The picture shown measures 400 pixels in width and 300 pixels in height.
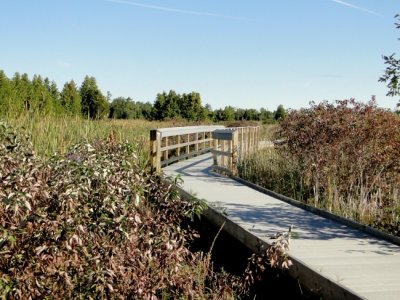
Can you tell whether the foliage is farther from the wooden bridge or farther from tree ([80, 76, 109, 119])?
tree ([80, 76, 109, 119])

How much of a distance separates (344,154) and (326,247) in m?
4.21

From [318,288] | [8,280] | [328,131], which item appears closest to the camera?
[8,280]

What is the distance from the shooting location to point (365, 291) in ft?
13.1

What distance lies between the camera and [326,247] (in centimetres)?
536

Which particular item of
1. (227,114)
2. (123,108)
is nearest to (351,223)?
(227,114)

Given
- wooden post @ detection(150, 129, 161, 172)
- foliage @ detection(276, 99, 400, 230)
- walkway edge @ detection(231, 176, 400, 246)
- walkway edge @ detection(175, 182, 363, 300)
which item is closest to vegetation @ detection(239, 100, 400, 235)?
foliage @ detection(276, 99, 400, 230)

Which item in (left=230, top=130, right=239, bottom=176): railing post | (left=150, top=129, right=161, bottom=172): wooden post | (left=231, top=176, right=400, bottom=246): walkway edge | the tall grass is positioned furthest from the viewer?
(left=230, top=130, right=239, bottom=176): railing post

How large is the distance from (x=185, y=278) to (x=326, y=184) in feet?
18.7

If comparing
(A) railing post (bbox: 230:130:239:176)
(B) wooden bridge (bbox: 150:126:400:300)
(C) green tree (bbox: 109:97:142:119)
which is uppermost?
(C) green tree (bbox: 109:97:142:119)

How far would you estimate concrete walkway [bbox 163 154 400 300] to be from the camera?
4133mm

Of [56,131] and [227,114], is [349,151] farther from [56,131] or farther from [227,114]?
[227,114]

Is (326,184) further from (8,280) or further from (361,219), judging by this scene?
(8,280)

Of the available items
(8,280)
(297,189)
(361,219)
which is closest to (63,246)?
(8,280)

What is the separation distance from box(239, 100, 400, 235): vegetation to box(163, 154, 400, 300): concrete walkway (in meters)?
Answer: 1.14
